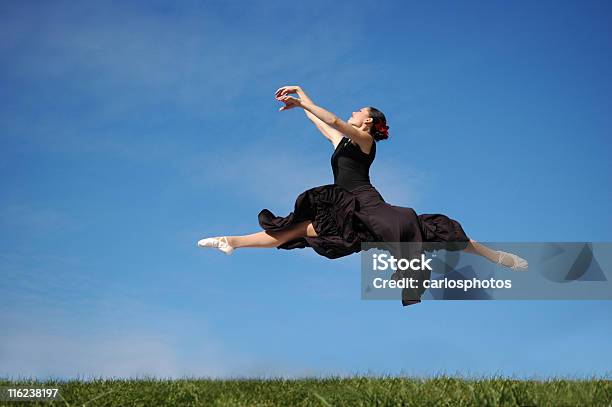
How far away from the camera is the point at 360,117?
7.55 metres

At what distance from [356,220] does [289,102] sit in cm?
142

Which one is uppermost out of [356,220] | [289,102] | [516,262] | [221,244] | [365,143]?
[289,102]

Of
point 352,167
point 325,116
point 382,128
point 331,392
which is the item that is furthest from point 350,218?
point 331,392

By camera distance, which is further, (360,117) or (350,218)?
(360,117)

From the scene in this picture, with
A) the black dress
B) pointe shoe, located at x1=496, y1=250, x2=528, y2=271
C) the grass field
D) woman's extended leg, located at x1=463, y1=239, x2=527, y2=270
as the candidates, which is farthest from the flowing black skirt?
the grass field

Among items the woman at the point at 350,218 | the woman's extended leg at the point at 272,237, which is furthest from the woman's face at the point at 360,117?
the woman's extended leg at the point at 272,237

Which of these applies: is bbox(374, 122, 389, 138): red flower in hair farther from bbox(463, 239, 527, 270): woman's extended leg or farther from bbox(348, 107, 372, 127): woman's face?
bbox(463, 239, 527, 270): woman's extended leg

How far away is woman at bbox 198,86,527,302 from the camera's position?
22.3 feet

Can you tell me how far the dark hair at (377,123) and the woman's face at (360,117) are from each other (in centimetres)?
5

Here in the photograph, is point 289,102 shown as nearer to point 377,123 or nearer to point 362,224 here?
point 377,123

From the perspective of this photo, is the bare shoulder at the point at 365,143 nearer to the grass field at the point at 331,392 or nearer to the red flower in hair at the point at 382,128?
the red flower in hair at the point at 382,128

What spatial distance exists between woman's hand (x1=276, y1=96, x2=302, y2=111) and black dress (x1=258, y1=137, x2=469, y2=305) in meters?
0.93

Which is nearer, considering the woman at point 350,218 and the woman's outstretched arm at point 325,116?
the woman's outstretched arm at point 325,116

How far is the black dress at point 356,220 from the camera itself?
6812mm
